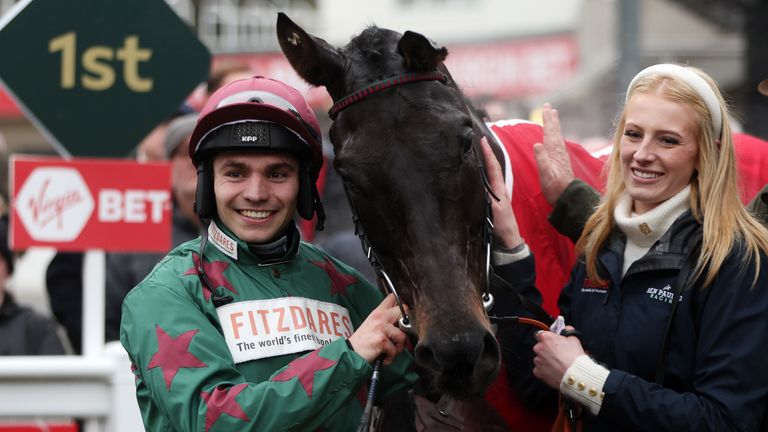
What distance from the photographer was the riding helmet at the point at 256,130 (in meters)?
2.92

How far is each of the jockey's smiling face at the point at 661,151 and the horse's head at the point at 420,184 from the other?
0.47 metres

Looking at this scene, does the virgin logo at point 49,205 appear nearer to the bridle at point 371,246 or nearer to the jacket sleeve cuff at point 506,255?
the bridle at point 371,246

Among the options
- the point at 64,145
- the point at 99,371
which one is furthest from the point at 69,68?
the point at 99,371

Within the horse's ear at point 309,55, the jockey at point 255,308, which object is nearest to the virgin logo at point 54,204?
the jockey at point 255,308

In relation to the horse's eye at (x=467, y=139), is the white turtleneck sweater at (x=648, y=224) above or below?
below

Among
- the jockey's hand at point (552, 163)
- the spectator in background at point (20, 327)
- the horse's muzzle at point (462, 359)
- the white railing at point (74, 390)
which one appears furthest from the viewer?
the spectator in background at point (20, 327)

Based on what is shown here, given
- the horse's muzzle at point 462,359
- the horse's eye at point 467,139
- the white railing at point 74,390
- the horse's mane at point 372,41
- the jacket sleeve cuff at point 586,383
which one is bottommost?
the white railing at point 74,390

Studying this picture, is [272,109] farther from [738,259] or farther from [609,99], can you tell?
[609,99]

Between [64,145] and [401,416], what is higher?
[64,145]

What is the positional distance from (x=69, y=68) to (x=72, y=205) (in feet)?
1.90

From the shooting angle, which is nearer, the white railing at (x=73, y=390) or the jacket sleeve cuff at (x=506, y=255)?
the jacket sleeve cuff at (x=506, y=255)

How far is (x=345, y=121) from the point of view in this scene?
114 inches

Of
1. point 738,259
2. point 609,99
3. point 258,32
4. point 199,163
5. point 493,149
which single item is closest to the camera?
point 738,259

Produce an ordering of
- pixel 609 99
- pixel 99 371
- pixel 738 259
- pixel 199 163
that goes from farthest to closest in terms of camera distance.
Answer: pixel 609 99 < pixel 99 371 < pixel 199 163 < pixel 738 259
